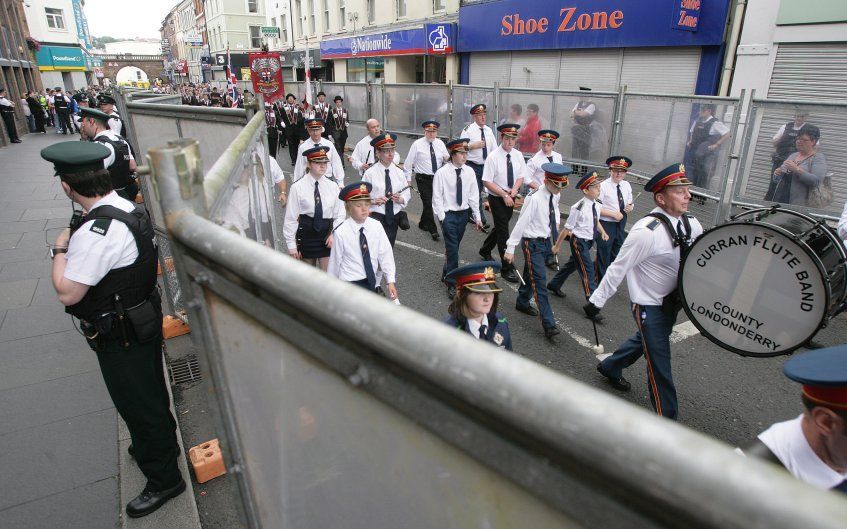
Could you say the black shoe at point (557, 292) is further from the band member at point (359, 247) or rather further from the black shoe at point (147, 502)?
the black shoe at point (147, 502)

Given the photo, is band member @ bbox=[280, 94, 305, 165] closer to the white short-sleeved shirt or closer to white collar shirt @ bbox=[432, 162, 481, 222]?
white collar shirt @ bbox=[432, 162, 481, 222]

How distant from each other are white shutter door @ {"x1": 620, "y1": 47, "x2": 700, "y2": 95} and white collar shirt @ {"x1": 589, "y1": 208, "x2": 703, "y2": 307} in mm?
9933

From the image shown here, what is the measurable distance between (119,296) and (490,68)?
59.7ft

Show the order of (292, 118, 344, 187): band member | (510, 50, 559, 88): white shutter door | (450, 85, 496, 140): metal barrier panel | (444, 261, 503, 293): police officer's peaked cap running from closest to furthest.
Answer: (444, 261, 503, 293): police officer's peaked cap < (292, 118, 344, 187): band member < (450, 85, 496, 140): metal barrier panel < (510, 50, 559, 88): white shutter door

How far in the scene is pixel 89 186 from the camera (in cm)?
288

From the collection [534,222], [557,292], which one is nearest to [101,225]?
[534,222]

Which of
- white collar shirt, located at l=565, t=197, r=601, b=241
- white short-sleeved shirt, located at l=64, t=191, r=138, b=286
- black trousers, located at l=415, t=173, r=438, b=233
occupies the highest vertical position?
white short-sleeved shirt, located at l=64, t=191, r=138, b=286

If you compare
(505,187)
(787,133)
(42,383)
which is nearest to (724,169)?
(787,133)

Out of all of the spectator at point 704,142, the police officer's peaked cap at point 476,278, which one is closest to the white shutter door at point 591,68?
the spectator at point 704,142

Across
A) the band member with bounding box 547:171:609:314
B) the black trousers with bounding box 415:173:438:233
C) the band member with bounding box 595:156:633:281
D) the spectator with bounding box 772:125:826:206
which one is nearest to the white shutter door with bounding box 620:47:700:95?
the spectator with bounding box 772:125:826:206

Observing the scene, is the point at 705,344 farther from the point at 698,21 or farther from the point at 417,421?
the point at 698,21

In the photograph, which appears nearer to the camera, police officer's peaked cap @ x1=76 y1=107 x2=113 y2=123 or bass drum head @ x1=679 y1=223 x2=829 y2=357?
bass drum head @ x1=679 y1=223 x2=829 y2=357

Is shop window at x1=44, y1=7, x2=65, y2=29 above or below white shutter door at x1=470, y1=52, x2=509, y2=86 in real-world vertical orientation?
above

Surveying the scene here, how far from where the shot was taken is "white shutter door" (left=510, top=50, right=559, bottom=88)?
1622cm
